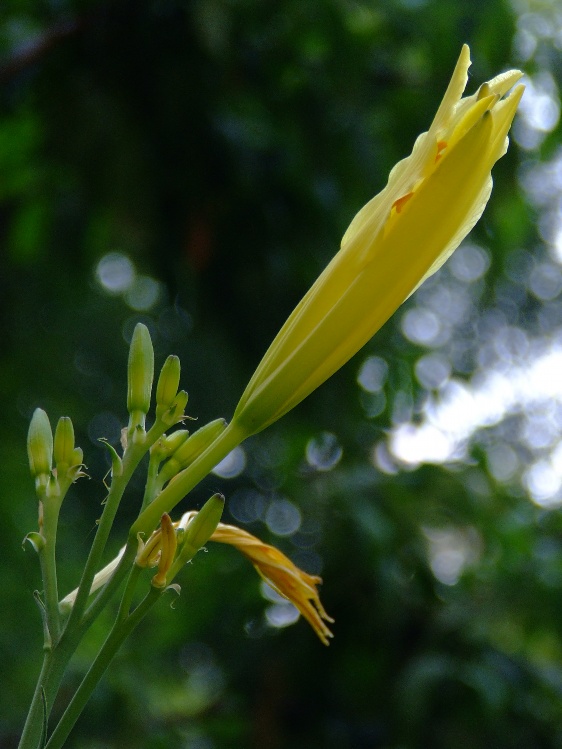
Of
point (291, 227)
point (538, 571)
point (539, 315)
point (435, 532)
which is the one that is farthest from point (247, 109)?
point (539, 315)

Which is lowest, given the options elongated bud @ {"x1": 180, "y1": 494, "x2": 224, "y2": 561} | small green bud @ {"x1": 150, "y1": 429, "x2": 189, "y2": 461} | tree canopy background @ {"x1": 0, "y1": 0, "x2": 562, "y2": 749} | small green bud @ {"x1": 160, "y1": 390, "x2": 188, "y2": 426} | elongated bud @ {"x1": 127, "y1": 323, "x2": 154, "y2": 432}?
tree canopy background @ {"x1": 0, "y1": 0, "x2": 562, "y2": 749}

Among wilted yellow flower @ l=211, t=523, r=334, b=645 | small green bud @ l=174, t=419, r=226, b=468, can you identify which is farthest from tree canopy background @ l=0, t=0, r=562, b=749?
small green bud @ l=174, t=419, r=226, b=468

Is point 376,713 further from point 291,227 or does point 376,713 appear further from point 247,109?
point 247,109

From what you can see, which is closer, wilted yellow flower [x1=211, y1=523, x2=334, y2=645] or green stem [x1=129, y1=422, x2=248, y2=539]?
green stem [x1=129, y1=422, x2=248, y2=539]

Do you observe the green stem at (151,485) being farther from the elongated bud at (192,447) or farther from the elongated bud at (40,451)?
the elongated bud at (40,451)

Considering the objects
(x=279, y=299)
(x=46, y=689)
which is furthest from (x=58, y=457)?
(x=279, y=299)

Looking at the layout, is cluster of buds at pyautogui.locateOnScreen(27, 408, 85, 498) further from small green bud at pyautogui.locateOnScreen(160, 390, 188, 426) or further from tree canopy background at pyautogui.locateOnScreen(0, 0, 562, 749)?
tree canopy background at pyautogui.locateOnScreen(0, 0, 562, 749)

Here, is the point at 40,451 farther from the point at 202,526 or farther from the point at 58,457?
the point at 202,526

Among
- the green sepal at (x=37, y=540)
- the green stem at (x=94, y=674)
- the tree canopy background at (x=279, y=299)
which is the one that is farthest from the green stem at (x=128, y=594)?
the tree canopy background at (x=279, y=299)
